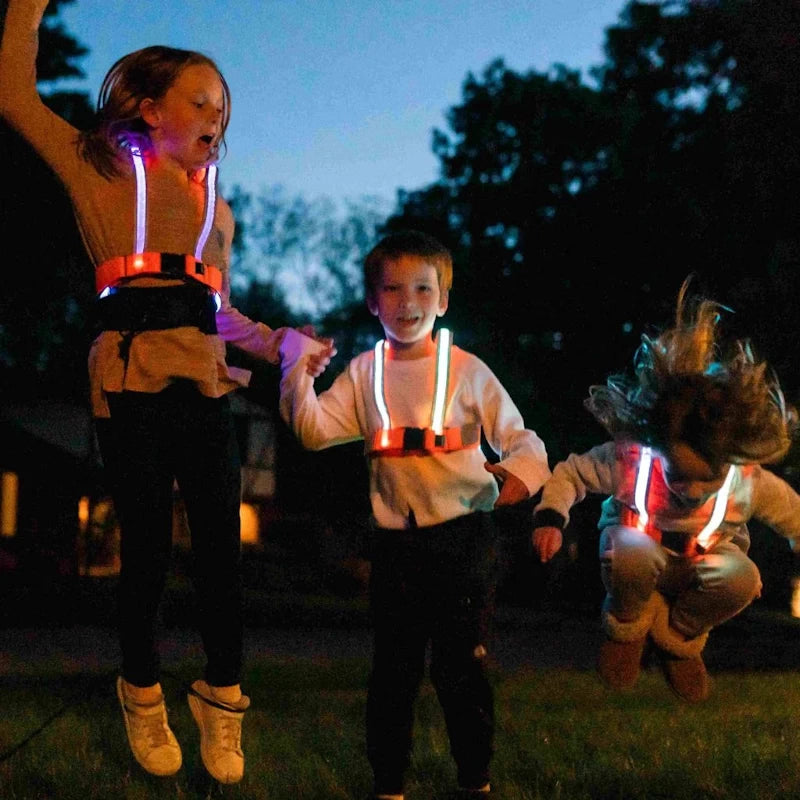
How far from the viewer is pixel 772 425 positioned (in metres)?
5.38

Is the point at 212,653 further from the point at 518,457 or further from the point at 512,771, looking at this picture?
the point at 512,771

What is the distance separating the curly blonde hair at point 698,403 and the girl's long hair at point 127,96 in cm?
219

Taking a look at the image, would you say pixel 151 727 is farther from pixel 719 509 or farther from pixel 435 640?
pixel 719 509

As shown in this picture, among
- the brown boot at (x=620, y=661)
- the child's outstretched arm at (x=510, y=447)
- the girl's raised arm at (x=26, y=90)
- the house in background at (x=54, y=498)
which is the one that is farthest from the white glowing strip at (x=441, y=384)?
the house in background at (x=54, y=498)

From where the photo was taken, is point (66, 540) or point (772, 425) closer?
point (772, 425)

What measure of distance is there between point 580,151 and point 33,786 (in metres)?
29.2

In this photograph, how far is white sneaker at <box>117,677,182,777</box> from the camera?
480 cm

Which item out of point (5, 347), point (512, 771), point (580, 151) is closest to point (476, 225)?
point (580, 151)

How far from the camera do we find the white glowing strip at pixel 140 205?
4.80m

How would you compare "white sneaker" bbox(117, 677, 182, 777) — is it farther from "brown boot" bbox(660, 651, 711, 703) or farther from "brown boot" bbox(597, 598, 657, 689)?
"brown boot" bbox(660, 651, 711, 703)

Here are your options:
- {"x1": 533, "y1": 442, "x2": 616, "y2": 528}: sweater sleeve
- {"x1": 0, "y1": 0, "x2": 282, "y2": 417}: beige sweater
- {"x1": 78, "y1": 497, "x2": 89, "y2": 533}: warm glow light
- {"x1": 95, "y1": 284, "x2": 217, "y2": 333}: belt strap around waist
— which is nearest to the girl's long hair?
{"x1": 0, "y1": 0, "x2": 282, "y2": 417}: beige sweater

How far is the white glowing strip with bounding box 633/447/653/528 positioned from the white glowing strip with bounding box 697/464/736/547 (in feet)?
0.80

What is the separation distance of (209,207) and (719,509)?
2416mm

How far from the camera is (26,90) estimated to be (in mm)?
4730
